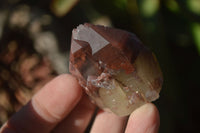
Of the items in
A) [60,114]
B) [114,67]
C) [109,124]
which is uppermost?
[114,67]

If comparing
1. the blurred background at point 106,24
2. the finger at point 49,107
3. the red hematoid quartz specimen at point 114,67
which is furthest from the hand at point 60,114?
the blurred background at point 106,24

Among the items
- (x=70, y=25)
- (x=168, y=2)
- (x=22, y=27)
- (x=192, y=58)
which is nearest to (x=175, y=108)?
(x=192, y=58)

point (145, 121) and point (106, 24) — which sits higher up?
point (106, 24)

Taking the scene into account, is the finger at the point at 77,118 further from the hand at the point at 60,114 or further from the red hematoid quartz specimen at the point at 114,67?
the red hematoid quartz specimen at the point at 114,67

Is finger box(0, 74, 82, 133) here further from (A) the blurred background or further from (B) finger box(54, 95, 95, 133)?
(A) the blurred background

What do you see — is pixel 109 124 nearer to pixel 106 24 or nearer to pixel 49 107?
pixel 49 107

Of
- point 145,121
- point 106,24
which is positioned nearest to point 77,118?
point 145,121

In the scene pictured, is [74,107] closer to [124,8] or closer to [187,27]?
[124,8]
